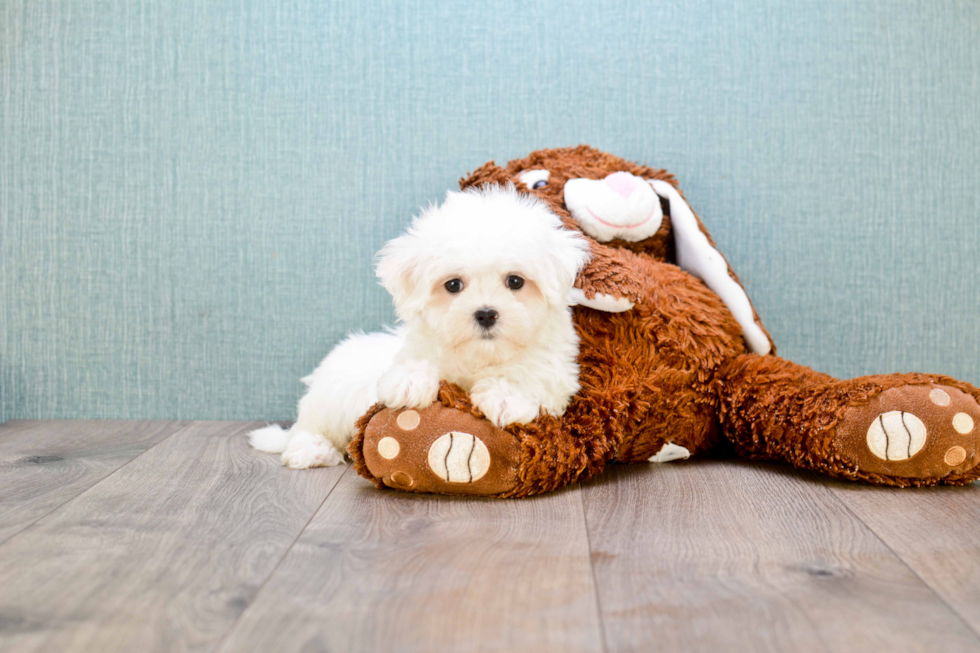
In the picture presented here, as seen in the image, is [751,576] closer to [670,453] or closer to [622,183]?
[670,453]

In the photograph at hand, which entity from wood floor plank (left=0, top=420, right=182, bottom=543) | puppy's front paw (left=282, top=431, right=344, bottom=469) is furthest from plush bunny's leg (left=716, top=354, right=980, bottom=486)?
wood floor plank (left=0, top=420, right=182, bottom=543)

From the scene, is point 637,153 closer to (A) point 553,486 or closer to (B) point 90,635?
(A) point 553,486

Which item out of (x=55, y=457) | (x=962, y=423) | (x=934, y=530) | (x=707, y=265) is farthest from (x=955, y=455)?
(x=55, y=457)

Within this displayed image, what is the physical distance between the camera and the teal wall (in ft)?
5.84

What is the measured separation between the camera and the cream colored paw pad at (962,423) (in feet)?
3.91

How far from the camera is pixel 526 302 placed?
1211 mm

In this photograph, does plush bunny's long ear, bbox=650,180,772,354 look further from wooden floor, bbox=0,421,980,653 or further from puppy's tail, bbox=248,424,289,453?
puppy's tail, bbox=248,424,289,453

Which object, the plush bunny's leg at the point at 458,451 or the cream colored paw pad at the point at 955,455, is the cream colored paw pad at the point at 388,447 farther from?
the cream colored paw pad at the point at 955,455

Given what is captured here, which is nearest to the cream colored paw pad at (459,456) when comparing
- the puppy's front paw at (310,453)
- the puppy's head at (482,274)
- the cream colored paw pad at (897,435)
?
the puppy's head at (482,274)

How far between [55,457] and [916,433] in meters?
1.60

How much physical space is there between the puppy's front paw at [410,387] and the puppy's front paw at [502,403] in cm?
7

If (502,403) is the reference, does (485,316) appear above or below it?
above

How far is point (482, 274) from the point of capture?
1.18 metres

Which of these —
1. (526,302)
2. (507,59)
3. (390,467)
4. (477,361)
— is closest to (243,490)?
(390,467)
